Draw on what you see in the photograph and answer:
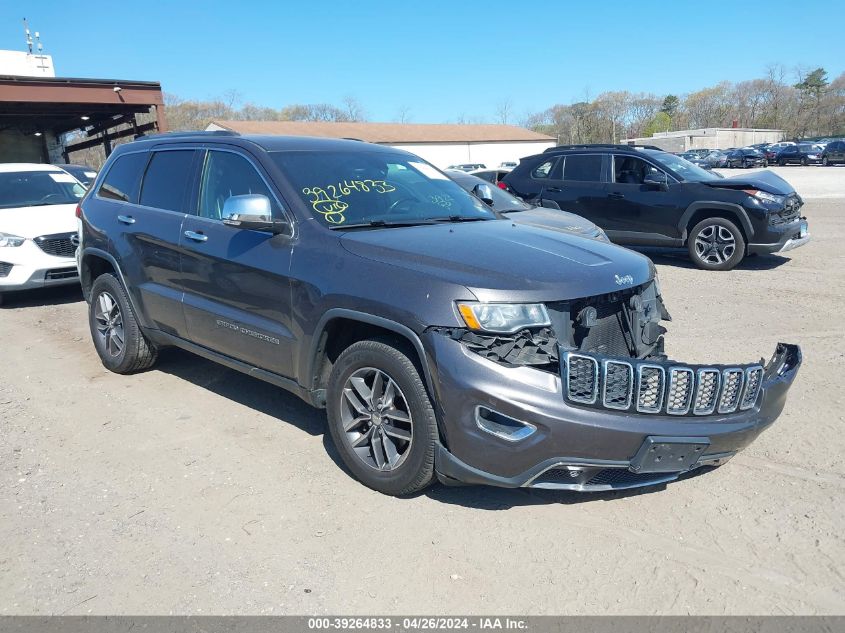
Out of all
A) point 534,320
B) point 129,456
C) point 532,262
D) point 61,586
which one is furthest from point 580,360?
point 129,456

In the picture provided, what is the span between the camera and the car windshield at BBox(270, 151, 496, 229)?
4055 millimetres

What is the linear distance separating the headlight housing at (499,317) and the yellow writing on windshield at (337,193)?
120 cm

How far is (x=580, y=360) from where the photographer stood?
10.1ft

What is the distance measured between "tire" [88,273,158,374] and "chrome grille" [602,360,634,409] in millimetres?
3835

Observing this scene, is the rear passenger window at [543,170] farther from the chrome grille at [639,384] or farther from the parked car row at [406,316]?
the chrome grille at [639,384]

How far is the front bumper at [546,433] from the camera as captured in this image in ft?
9.89

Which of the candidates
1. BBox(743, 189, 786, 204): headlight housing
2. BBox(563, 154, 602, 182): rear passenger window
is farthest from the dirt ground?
BBox(563, 154, 602, 182): rear passenger window

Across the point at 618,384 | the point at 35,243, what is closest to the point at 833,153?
the point at 35,243

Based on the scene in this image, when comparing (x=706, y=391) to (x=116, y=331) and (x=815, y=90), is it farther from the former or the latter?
(x=815, y=90)

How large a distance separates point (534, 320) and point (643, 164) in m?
8.18

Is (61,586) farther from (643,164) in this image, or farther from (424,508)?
(643,164)

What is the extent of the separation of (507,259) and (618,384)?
0.84 metres

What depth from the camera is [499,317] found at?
3.12 metres

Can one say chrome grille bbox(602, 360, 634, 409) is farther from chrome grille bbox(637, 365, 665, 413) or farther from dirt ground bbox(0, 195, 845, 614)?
dirt ground bbox(0, 195, 845, 614)
